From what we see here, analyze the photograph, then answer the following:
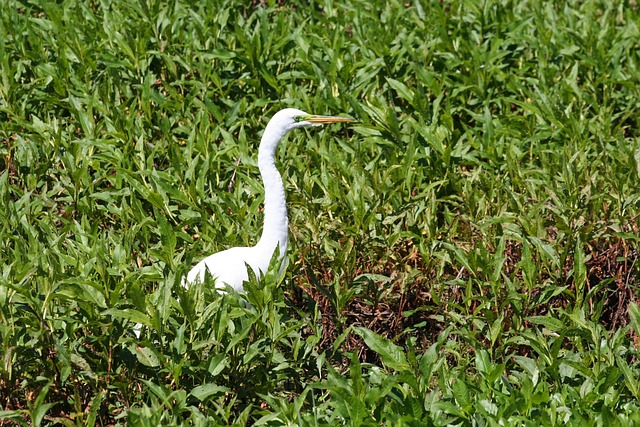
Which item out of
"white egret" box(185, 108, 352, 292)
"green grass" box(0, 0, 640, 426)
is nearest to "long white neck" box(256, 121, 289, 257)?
"white egret" box(185, 108, 352, 292)

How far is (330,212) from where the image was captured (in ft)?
18.2

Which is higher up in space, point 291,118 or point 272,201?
point 291,118

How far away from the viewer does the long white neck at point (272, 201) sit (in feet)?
16.0

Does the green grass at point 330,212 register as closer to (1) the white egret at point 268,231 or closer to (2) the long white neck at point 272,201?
(1) the white egret at point 268,231

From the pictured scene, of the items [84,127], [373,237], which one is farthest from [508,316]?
[84,127]

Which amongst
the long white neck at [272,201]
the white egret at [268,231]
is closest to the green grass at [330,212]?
the white egret at [268,231]

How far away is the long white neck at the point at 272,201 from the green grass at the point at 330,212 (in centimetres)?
34

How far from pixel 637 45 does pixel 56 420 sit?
5229 mm

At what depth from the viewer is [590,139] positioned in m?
6.20

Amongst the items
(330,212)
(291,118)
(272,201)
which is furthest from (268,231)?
(330,212)

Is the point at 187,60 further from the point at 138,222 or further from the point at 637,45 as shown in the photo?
the point at 637,45

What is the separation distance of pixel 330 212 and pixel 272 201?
70 centimetres

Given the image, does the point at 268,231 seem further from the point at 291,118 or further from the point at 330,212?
the point at 330,212

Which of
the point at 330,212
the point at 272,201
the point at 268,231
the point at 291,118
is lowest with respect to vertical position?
the point at 330,212
